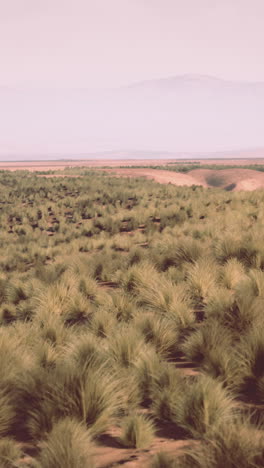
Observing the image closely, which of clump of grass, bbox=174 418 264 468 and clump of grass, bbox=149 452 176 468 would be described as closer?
clump of grass, bbox=174 418 264 468

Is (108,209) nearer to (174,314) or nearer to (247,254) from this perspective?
(247,254)

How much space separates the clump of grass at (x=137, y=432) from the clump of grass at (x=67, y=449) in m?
0.36

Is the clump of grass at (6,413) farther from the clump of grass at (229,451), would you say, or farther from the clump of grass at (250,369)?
the clump of grass at (250,369)

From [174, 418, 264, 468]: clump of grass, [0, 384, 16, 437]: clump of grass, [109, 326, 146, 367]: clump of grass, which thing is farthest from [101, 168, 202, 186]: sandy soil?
[174, 418, 264, 468]: clump of grass

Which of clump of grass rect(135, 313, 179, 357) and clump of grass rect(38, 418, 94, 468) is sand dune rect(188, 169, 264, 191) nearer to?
clump of grass rect(135, 313, 179, 357)

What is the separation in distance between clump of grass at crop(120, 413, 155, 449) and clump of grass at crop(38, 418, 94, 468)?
0.36 meters

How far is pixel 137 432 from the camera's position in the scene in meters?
3.39

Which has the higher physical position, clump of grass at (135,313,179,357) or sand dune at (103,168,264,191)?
sand dune at (103,168,264,191)

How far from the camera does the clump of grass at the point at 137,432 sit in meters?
3.36

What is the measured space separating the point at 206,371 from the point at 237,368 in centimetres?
34

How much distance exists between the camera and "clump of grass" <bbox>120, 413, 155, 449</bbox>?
336 centimetres

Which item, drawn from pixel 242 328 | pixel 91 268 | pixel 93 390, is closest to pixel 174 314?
pixel 242 328

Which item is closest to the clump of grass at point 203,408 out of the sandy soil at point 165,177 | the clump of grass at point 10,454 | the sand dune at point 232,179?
the clump of grass at point 10,454

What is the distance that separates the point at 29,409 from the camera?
12.4 feet
